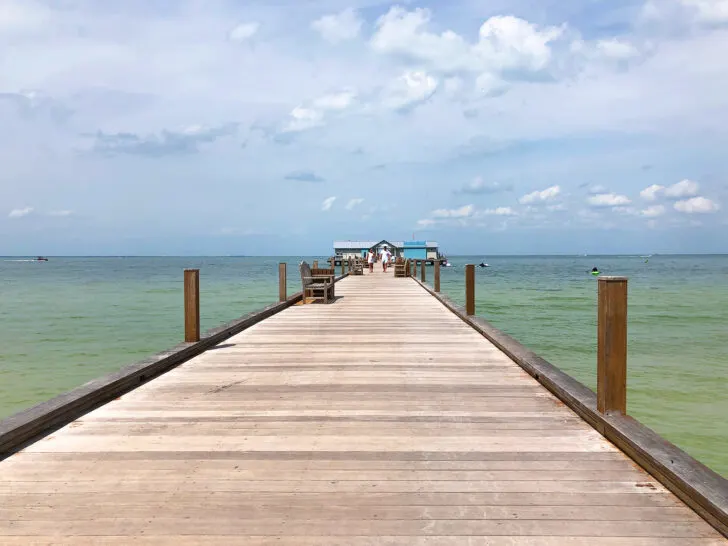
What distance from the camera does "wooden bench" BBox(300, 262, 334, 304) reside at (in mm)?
13422

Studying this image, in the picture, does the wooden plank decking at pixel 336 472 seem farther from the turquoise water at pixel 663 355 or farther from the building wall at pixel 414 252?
the building wall at pixel 414 252

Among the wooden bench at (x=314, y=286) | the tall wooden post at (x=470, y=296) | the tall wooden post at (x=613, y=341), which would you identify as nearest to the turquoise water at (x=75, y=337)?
the wooden bench at (x=314, y=286)

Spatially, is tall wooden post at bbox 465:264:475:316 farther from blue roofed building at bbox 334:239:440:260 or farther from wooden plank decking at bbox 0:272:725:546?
blue roofed building at bbox 334:239:440:260

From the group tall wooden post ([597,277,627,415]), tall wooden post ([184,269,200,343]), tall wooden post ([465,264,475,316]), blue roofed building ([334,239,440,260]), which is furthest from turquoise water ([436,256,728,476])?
blue roofed building ([334,239,440,260])

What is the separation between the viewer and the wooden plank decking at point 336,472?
8.45 ft

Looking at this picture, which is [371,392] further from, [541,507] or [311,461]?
[541,507]

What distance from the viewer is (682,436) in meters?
7.00

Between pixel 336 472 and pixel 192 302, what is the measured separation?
416 cm

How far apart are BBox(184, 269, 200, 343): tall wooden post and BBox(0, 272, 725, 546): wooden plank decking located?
57.3 inches

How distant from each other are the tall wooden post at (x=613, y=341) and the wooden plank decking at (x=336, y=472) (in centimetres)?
29

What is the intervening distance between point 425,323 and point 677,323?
13852 mm

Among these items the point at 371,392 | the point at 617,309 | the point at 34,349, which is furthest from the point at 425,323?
the point at 34,349

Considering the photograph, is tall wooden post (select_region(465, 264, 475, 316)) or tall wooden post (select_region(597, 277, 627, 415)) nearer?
tall wooden post (select_region(597, 277, 627, 415))

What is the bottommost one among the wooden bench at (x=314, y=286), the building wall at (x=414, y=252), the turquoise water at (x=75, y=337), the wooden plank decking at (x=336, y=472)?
the turquoise water at (x=75, y=337)
